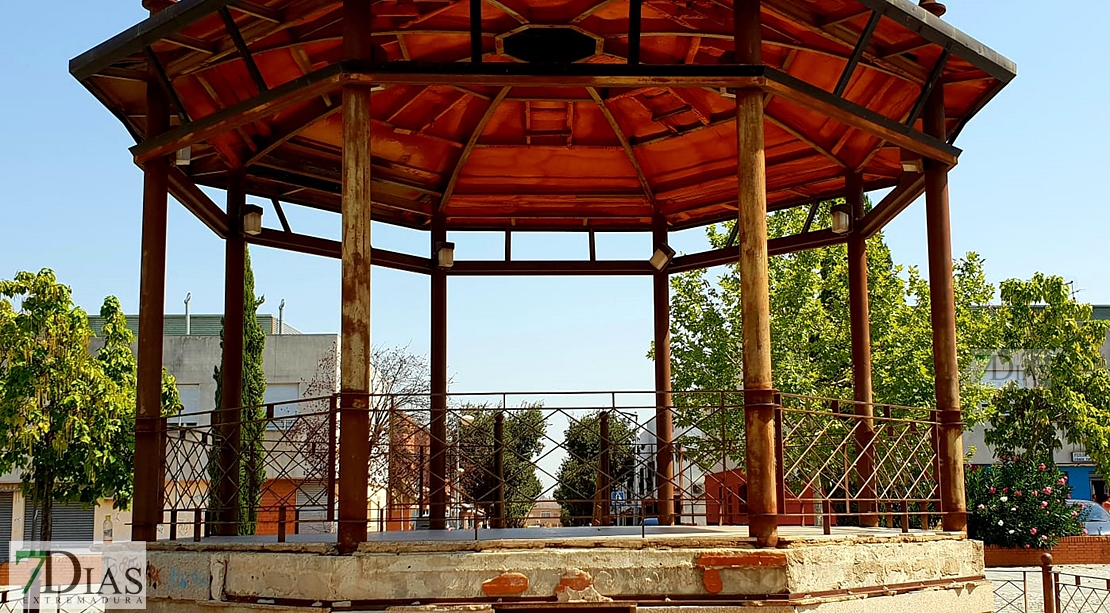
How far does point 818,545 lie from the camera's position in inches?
324

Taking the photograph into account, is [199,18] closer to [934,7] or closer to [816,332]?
[934,7]

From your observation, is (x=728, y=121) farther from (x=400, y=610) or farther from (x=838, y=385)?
(x=838, y=385)

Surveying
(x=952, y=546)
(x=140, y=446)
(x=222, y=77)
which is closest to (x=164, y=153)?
(x=222, y=77)

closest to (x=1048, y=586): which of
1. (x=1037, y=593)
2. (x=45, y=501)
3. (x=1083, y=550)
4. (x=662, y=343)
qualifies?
(x=662, y=343)

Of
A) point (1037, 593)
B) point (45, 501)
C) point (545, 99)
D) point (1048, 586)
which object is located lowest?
point (1037, 593)

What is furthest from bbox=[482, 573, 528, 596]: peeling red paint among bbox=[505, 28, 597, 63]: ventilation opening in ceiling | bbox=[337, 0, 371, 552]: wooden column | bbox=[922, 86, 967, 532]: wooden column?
bbox=[505, 28, 597, 63]: ventilation opening in ceiling

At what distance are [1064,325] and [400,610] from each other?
114ft

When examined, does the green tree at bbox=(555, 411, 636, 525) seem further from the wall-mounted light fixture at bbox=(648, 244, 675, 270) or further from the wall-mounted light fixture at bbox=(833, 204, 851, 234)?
the wall-mounted light fixture at bbox=(833, 204, 851, 234)

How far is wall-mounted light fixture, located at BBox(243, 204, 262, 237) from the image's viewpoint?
12406mm

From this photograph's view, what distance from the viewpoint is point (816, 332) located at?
95.1 feet

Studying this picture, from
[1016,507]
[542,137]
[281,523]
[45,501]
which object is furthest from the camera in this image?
[45,501]

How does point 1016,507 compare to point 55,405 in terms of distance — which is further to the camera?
point 55,405

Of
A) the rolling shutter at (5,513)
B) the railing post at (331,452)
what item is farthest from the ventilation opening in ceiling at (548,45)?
the rolling shutter at (5,513)

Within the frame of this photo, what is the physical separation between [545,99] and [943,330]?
201 inches
